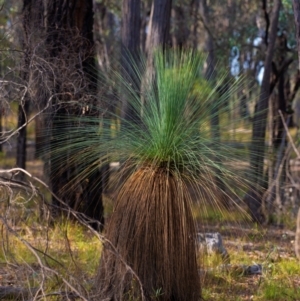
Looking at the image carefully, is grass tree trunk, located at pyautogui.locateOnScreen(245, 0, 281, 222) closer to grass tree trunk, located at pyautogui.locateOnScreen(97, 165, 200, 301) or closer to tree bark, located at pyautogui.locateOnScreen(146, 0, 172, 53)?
grass tree trunk, located at pyautogui.locateOnScreen(97, 165, 200, 301)

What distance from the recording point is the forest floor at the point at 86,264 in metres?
5.66

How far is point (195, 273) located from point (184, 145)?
110 cm

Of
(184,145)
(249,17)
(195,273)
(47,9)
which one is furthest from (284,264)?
(249,17)

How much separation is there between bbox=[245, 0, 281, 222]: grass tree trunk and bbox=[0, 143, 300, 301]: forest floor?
41 centimetres

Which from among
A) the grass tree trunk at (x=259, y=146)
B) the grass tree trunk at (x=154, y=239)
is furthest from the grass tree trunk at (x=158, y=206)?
the grass tree trunk at (x=259, y=146)

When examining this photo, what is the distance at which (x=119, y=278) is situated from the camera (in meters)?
5.45

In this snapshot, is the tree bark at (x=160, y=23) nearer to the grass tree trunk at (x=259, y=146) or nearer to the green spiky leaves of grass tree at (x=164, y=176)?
the grass tree trunk at (x=259, y=146)

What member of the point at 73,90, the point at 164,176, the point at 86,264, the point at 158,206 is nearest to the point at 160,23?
the point at 73,90

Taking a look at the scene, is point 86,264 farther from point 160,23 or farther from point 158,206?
point 160,23

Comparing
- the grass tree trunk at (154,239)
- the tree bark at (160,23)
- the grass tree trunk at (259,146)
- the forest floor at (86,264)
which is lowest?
the forest floor at (86,264)

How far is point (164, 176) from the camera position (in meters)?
5.55

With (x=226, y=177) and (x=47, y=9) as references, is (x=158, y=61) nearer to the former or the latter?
(x=226, y=177)

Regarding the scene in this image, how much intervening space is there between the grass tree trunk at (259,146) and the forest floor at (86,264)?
0.41m

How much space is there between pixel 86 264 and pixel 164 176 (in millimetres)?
2274
